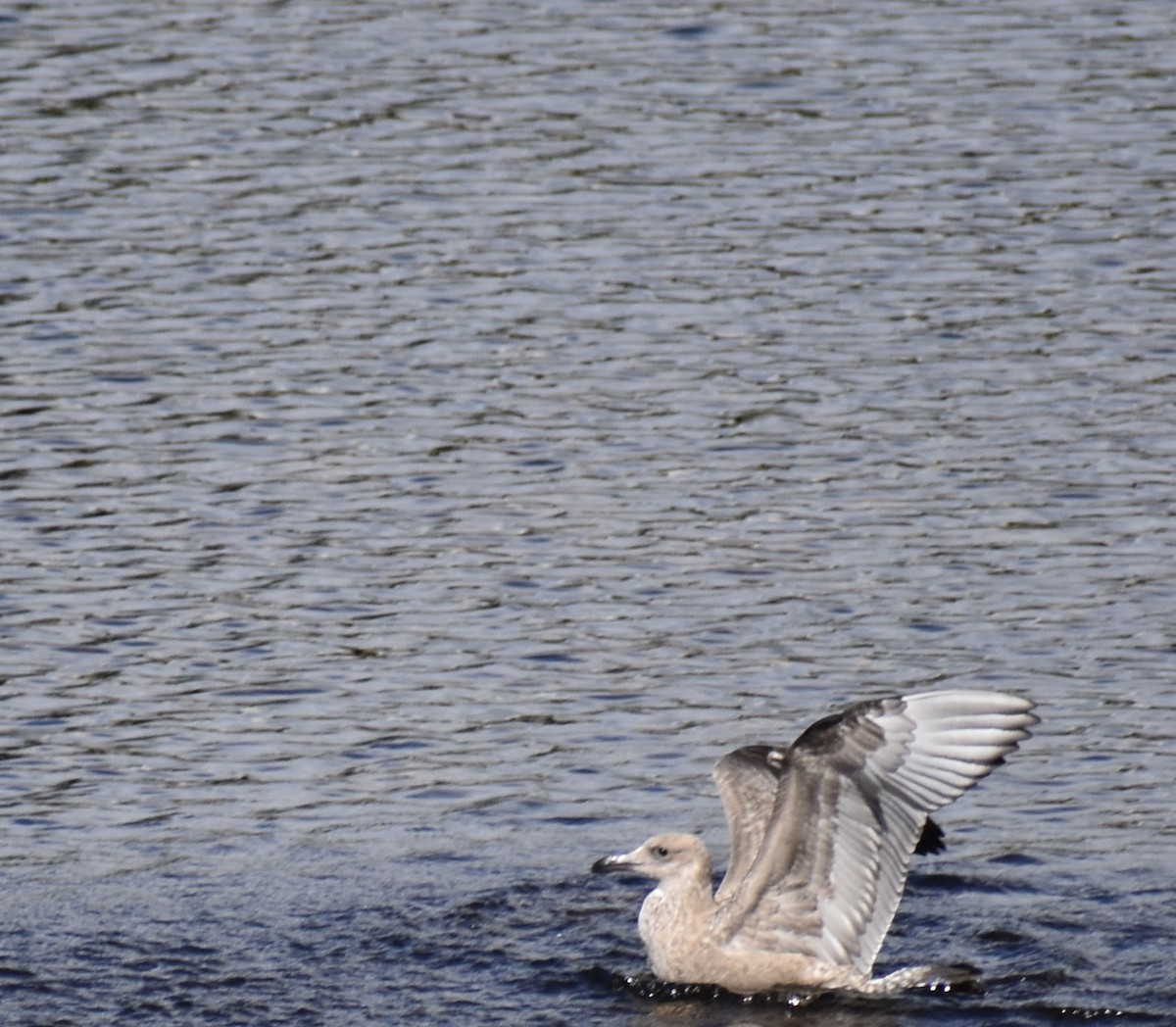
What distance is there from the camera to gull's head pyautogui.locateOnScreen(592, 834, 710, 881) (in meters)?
9.81

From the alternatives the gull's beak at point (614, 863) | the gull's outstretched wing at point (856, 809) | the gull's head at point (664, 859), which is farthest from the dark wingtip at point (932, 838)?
the gull's beak at point (614, 863)

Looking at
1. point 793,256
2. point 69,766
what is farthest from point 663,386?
point 69,766

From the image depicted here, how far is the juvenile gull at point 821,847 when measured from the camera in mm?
9391

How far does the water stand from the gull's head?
0.41 meters

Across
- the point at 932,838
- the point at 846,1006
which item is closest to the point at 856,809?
the point at 932,838

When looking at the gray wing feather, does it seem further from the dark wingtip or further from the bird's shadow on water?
the dark wingtip

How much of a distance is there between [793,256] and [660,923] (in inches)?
360

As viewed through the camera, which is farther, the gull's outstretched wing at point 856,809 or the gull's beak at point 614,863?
the gull's beak at point 614,863

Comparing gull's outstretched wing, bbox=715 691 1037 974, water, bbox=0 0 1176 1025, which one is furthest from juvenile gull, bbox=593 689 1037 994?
water, bbox=0 0 1176 1025

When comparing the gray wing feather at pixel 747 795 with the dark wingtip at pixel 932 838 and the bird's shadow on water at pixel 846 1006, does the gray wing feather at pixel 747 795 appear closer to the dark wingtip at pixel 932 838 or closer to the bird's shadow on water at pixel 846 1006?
the bird's shadow on water at pixel 846 1006

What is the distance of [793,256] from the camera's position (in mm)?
18234

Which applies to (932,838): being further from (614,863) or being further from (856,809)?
(614,863)

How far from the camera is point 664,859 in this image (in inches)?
388

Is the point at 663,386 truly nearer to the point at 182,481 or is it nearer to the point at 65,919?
the point at 182,481
